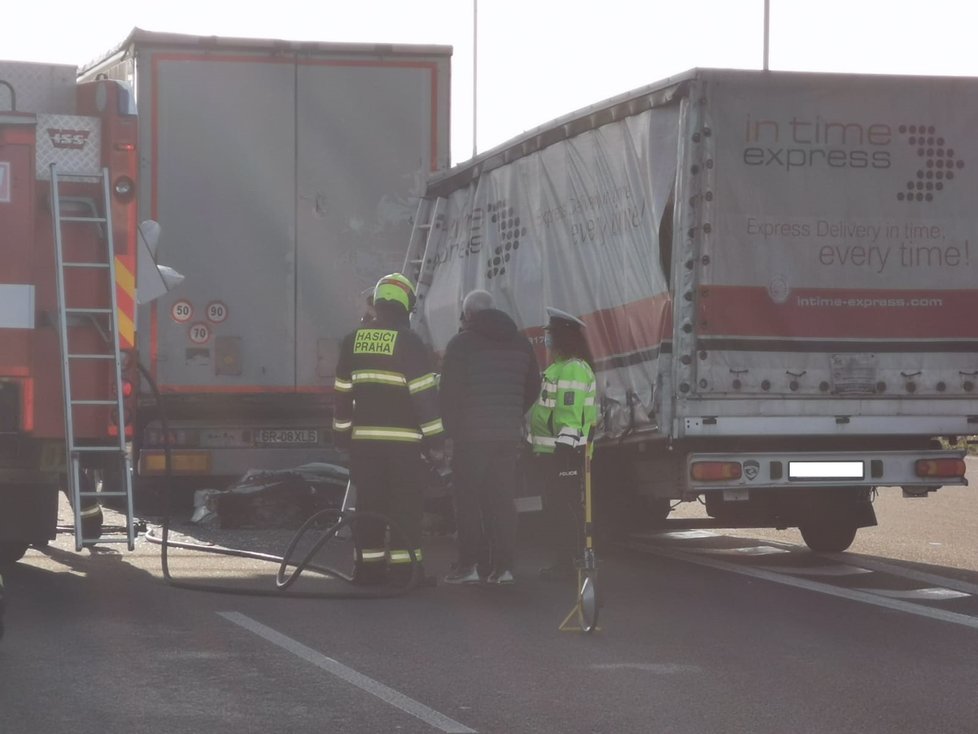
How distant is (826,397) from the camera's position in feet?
38.4

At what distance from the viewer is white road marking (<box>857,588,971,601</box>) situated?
36.8 ft

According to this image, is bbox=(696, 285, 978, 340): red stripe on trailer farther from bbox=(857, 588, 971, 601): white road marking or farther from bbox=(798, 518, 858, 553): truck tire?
bbox=(798, 518, 858, 553): truck tire

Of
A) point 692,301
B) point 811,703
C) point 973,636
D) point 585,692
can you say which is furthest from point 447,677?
point 692,301

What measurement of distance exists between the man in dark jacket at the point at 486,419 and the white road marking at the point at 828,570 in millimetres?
2079

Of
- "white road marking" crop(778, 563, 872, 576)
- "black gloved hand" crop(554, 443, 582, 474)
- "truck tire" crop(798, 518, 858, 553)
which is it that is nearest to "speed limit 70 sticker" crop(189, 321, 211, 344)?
"truck tire" crop(798, 518, 858, 553)

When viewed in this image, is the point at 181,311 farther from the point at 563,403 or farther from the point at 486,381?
the point at 563,403

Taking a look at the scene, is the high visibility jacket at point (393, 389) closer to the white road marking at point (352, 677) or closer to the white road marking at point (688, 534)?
the white road marking at point (352, 677)

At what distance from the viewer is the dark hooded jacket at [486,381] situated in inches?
458

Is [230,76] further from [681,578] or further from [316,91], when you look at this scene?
[681,578]

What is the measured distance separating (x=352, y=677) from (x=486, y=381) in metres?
3.75

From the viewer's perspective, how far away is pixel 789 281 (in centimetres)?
1169

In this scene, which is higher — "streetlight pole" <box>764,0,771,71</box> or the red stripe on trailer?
"streetlight pole" <box>764,0,771,71</box>

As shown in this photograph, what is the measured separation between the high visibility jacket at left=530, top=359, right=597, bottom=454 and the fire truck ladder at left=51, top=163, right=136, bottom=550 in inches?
96.2

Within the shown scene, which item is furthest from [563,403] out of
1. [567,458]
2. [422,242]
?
[422,242]
